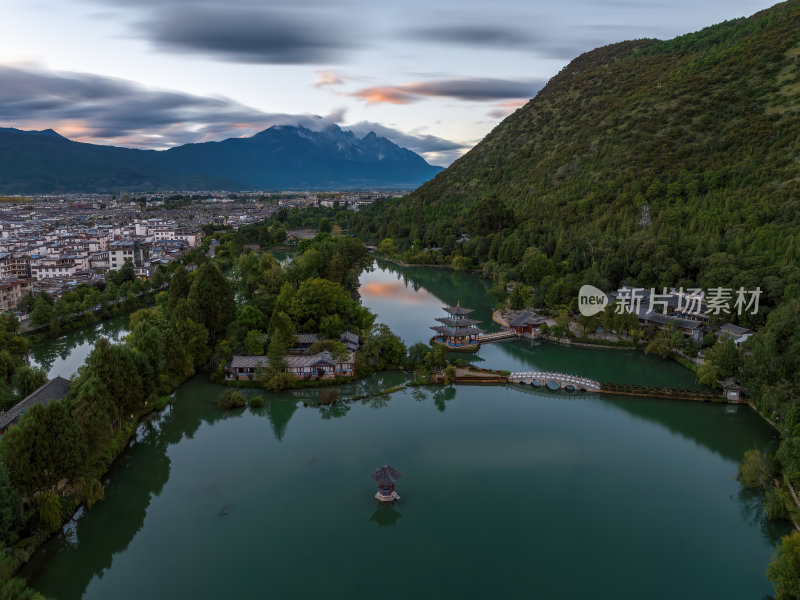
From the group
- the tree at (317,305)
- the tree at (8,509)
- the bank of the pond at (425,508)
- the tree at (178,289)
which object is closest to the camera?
the tree at (8,509)

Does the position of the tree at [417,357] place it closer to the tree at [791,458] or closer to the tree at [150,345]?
the tree at [150,345]

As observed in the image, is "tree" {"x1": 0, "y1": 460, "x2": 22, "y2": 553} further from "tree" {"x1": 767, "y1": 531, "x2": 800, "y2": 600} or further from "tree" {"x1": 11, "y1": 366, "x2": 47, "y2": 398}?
"tree" {"x1": 767, "y1": 531, "x2": 800, "y2": 600}

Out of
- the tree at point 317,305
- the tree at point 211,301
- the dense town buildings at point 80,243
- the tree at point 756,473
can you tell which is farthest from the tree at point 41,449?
the dense town buildings at point 80,243

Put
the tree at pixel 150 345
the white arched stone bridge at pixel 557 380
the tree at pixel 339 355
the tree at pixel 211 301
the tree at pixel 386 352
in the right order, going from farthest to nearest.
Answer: the tree at pixel 211 301 → the tree at pixel 386 352 → the tree at pixel 339 355 → the white arched stone bridge at pixel 557 380 → the tree at pixel 150 345

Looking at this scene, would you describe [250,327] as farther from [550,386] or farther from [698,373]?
[698,373]

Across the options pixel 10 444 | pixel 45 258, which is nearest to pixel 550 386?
pixel 10 444

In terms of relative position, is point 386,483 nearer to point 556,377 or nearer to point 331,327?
point 556,377
